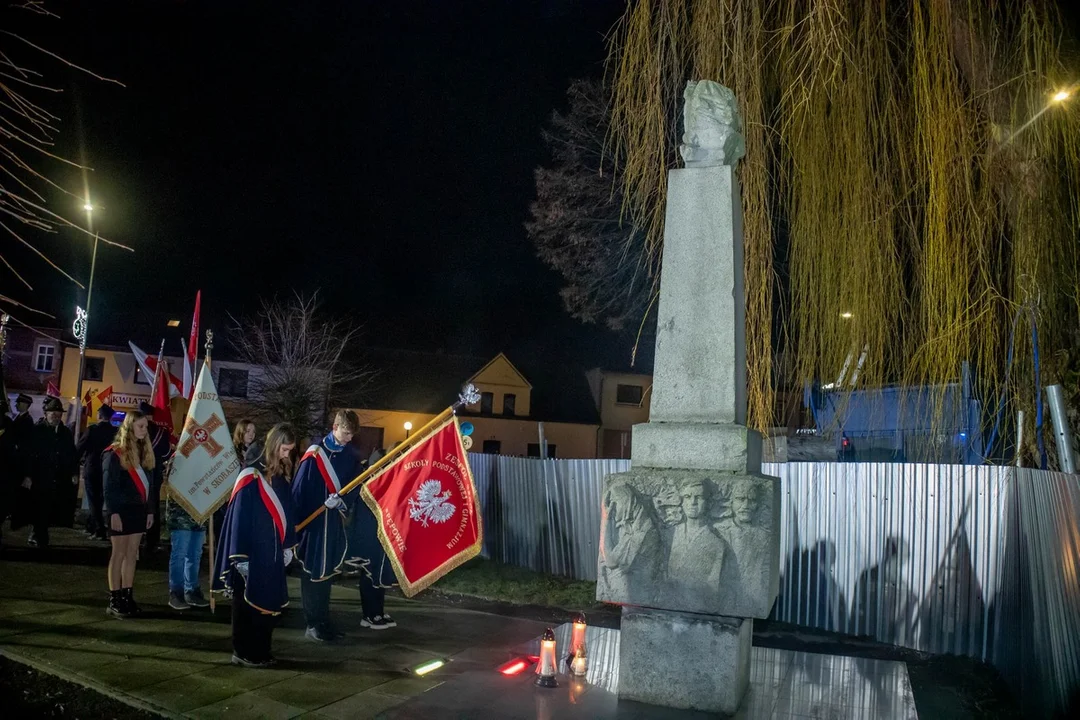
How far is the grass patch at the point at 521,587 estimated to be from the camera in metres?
9.59

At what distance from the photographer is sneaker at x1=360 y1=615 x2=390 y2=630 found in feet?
24.6

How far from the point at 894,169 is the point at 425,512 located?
16.2 ft

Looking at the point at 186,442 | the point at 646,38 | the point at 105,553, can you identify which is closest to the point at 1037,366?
the point at 646,38

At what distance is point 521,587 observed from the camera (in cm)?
1017

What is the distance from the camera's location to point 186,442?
26.1 ft

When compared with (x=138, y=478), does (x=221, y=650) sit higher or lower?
lower

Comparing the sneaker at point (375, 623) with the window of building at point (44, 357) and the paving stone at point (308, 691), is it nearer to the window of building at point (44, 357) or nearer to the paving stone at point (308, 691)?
the paving stone at point (308, 691)

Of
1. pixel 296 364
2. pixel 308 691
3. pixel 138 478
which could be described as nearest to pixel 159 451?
pixel 138 478

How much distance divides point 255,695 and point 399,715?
5.66ft

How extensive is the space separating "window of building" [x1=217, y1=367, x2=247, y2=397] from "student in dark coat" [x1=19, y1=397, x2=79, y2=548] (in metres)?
26.0

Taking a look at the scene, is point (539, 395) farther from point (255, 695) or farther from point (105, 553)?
point (255, 695)

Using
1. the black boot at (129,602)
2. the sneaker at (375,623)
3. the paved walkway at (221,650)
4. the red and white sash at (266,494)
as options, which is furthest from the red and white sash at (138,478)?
the sneaker at (375,623)

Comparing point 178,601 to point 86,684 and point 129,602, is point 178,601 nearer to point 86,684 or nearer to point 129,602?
point 129,602

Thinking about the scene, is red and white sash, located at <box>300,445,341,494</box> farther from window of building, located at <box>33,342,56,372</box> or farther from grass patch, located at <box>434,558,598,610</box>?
window of building, located at <box>33,342,56,372</box>
